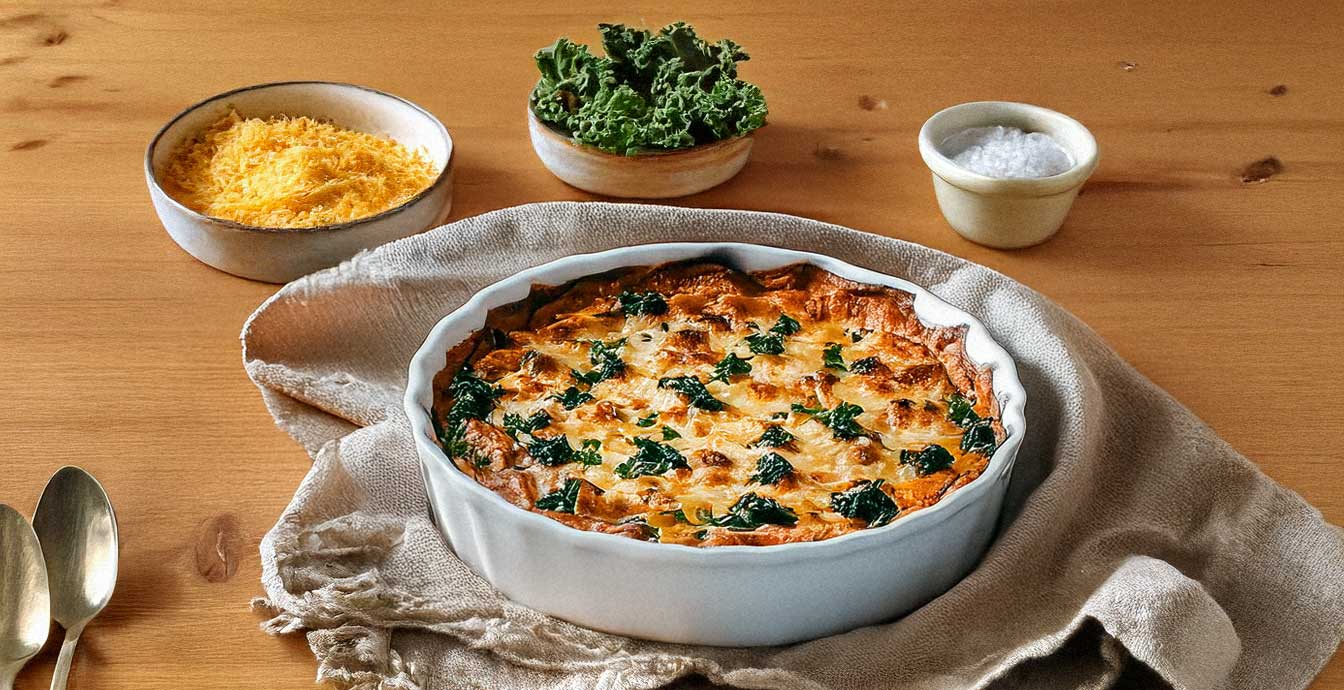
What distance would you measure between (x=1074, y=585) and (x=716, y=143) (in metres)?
1.18

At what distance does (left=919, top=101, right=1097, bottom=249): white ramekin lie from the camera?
241 cm

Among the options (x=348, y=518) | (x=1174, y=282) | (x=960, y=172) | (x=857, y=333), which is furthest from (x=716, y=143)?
(x=348, y=518)

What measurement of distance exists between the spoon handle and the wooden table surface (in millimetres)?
30

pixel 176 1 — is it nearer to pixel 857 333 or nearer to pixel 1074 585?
pixel 857 333

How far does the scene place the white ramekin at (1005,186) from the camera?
7.89 ft

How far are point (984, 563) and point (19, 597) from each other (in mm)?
1171

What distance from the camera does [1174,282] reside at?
8.02 ft

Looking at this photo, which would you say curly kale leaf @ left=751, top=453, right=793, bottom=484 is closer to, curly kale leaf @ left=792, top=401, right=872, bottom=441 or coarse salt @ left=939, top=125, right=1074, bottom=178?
curly kale leaf @ left=792, top=401, right=872, bottom=441

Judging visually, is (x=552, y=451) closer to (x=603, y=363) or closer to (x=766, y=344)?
(x=603, y=363)

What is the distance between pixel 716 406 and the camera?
189 centimetres

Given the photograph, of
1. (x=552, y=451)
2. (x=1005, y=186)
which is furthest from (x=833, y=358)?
(x=1005, y=186)

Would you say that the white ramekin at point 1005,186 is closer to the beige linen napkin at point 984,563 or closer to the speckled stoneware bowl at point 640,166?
the beige linen napkin at point 984,563

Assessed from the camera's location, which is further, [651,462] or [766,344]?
[766,344]

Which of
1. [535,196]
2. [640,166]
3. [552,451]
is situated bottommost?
[535,196]
